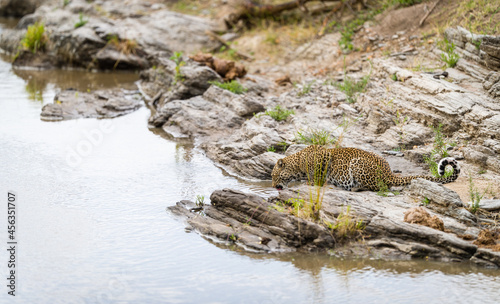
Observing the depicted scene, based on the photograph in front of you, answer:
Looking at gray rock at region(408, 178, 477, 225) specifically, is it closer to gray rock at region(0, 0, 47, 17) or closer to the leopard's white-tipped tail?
the leopard's white-tipped tail

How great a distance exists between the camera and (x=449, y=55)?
1418 cm

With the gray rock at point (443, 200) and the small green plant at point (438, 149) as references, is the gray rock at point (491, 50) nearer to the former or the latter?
the small green plant at point (438, 149)

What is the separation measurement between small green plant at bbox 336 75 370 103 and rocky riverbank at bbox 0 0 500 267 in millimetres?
48

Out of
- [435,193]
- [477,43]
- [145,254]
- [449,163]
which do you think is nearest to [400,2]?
[477,43]

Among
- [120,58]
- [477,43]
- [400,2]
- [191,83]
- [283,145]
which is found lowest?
[120,58]

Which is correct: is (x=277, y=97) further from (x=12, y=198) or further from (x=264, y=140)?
(x=12, y=198)

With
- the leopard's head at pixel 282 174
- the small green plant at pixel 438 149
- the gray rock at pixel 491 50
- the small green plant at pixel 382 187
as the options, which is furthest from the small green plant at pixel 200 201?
the gray rock at pixel 491 50

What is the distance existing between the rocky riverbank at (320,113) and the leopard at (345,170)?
0.33 metres

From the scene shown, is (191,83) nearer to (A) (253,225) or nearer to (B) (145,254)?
(A) (253,225)

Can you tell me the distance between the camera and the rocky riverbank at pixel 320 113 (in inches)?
346

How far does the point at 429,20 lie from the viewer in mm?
17312

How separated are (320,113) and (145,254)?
6.83 meters

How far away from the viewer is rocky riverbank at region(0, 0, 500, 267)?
8.78 metres

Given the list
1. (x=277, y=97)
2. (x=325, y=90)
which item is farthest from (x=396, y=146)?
(x=277, y=97)
